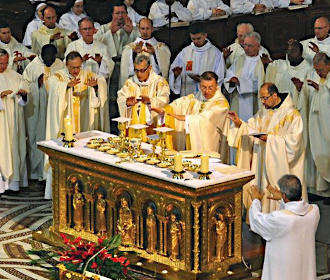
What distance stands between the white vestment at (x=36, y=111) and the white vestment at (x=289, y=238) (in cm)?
546

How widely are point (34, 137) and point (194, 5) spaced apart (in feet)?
10.1

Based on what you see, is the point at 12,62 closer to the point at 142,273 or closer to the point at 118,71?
the point at 118,71

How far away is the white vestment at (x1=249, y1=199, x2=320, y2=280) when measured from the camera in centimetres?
1084

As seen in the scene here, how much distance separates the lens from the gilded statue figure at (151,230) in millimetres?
12180

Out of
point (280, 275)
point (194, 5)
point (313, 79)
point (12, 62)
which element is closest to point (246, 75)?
point (313, 79)

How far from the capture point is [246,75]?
606 inches

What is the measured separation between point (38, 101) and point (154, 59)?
171cm

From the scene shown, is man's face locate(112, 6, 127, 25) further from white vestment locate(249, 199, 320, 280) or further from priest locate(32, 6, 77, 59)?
white vestment locate(249, 199, 320, 280)

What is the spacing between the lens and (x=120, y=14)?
17.1 meters

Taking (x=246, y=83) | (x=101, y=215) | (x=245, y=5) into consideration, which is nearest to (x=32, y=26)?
(x=245, y=5)

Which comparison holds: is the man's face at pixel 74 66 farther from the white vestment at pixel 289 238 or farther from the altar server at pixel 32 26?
the white vestment at pixel 289 238

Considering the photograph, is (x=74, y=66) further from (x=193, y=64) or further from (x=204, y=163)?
(x=204, y=163)

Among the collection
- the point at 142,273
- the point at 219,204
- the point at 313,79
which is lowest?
the point at 142,273

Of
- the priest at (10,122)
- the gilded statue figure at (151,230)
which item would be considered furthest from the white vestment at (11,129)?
the gilded statue figure at (151,230)
